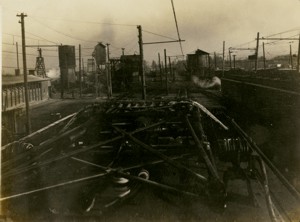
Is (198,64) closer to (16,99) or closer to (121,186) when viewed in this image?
(16,99)

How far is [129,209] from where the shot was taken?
6.45 m

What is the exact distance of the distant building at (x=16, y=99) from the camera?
18953 millimetres

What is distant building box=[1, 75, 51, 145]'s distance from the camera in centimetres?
1895

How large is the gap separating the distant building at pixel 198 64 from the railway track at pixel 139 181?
4955 centimetres

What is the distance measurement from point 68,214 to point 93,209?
26.1 inches

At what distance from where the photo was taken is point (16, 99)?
97.1ft

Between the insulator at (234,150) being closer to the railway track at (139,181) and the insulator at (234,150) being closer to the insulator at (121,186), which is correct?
the railway track at (139,181)

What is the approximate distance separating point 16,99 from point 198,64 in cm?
3808

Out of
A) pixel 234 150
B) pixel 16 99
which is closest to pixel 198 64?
pixel 16 99

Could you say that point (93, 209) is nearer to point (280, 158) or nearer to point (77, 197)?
point (77, 197)

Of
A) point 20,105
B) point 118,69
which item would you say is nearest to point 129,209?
point 20,105

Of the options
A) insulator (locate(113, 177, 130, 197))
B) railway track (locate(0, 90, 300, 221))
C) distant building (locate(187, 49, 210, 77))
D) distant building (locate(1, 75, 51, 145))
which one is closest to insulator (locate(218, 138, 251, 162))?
railway track (locate(0, 90, 300, 221))

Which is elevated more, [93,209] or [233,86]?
[233,86]

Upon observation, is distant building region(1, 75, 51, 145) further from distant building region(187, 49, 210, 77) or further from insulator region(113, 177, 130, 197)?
distant building region(187, 49, 210, 77)
